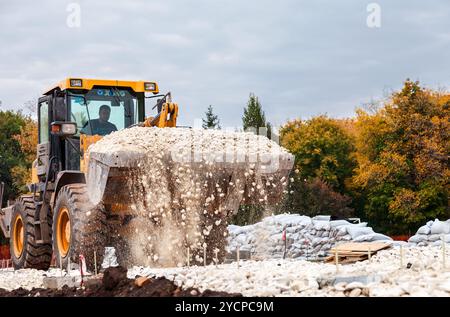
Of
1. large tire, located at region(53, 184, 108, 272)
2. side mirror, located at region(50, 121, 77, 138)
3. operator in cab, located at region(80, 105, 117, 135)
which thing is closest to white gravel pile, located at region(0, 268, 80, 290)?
large tire, located at region(53, 184, 108, 272)

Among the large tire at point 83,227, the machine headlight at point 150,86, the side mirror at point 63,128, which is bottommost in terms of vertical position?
the large tire at point 83,227

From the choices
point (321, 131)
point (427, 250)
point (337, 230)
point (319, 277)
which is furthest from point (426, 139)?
point (319, 277)

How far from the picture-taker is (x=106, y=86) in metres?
14.1

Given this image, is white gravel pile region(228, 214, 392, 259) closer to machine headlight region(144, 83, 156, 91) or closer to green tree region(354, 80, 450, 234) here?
machine headlight region(144, 83, 156, 91)

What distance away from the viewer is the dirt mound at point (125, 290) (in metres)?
7.58

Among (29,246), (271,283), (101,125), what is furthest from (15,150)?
(271,283)

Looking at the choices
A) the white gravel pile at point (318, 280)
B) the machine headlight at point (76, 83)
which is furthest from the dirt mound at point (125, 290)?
the machine headlight at point (76, 83)

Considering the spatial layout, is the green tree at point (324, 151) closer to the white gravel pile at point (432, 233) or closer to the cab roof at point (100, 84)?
the white gravel pile at point (432, 233)

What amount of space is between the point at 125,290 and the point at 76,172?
5.13 meters

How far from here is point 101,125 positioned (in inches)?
539

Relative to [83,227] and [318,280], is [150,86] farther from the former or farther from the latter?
[318,280]

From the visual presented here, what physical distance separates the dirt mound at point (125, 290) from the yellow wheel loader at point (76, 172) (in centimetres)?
261

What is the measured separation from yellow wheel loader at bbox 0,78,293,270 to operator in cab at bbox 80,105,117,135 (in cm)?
2
